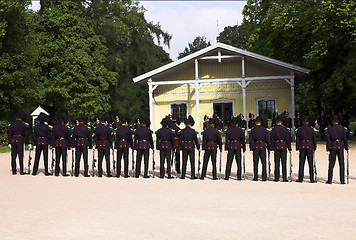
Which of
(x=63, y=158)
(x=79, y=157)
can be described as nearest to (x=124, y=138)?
(x=79, y=157)

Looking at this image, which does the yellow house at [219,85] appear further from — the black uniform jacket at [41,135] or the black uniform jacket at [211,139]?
the black uniform jacket at [211,139]

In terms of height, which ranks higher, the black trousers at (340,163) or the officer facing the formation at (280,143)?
the officer facing the formation at (280,143)

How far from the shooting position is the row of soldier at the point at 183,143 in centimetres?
1273

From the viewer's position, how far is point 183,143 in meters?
14.0

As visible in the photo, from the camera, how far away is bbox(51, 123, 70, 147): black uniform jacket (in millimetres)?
14984

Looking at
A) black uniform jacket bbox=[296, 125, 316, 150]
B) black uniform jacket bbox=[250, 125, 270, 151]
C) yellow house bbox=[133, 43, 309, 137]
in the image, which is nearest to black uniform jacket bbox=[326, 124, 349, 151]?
black uniform jacket bbox=[296, 125, 316, 150]

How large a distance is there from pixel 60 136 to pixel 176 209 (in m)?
7.31

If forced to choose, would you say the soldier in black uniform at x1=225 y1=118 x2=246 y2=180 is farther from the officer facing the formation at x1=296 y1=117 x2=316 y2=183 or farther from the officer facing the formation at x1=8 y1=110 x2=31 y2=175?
the officer facing the formation at x1=8 y1=110 x2=31 y2=175

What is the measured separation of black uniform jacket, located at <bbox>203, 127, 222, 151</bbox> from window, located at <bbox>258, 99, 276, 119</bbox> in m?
16.9

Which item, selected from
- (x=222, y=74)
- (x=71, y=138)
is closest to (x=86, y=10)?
(x=222, y=74)

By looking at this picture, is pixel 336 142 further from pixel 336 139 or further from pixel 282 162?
pixel 282 162

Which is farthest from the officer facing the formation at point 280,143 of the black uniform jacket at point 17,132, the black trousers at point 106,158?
the black uniform jacket at point 17,132

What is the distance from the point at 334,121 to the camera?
12.6m

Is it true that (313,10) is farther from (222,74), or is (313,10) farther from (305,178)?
(305,178)
